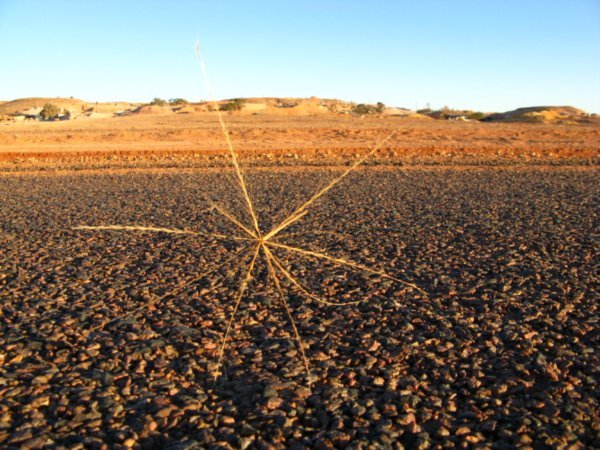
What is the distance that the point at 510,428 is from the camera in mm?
3266

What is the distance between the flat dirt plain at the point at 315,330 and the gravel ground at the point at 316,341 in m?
0.02

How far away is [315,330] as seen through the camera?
15.4 feet

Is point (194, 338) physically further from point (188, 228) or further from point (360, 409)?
point (188, 228)

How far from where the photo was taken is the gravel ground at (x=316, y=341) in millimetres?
3287

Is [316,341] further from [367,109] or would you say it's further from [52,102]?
[52,102]

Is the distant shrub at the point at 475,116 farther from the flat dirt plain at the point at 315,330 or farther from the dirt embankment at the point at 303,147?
the flat dirt plain at the point at 315,330

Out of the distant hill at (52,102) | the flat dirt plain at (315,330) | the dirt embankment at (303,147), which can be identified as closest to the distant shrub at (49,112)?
the dirt embankment at (303,147)

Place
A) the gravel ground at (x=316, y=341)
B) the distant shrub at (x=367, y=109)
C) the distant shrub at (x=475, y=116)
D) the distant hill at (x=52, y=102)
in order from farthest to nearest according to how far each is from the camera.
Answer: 1. the distant hill at (x=52, y=102)
2. the distant shrub at (x=367, y=109)
3. the distant shrub at (x=475, y=116)
4. the gravel ground at (x=316, y=341)

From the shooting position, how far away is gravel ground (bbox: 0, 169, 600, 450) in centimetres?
329

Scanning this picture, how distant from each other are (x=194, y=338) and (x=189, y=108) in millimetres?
59410

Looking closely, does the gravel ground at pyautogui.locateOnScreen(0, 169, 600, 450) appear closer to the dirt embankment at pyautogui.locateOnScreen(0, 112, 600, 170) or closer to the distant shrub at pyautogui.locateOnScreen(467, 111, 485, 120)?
the dirt embankment at pyautogui.locateOnScreen(0, 112, 600, 170)

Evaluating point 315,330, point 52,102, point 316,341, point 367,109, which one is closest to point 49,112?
point 367,109

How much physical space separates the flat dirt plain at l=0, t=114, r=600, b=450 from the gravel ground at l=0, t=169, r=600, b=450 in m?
0.02

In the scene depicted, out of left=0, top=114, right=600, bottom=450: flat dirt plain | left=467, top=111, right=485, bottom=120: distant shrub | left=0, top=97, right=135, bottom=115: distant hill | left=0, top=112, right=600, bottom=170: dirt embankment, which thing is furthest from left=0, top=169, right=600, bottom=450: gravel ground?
left=0, top=97, right=135, bottom=115: distant hill
